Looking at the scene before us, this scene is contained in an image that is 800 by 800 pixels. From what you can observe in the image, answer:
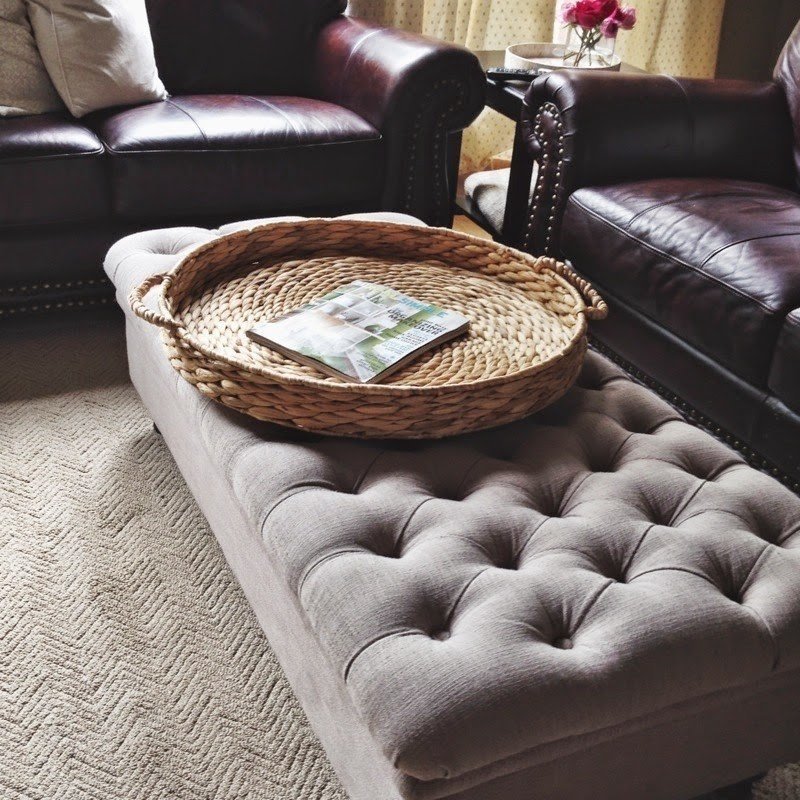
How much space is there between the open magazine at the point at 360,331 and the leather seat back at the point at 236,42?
1390 millimetres

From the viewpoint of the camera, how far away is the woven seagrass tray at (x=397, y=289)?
3.98 feet

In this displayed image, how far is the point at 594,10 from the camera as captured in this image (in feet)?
8.44

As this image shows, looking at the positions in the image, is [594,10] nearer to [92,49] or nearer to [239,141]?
[239,141]

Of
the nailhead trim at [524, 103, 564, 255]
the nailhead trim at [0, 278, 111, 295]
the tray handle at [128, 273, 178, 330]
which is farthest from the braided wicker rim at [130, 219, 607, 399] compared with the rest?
the nailhead trim at [0, 278, 111, 295]

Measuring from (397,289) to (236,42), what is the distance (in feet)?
4.64

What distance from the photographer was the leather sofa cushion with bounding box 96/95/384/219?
217 cm

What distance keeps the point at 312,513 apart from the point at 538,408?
0.40m

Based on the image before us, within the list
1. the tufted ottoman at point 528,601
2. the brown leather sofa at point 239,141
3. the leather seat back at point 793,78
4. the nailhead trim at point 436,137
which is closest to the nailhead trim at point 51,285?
the brown leather sofa at point 239,141

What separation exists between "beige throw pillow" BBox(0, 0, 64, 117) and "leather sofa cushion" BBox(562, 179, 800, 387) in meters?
1.28

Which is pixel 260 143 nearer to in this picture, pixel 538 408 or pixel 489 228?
pixel 489 228

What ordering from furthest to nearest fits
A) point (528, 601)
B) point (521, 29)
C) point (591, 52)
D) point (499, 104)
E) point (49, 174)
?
1. point (521, 29)
2. point (591, 52)
3. point (499, 104)
4. point (49, 174)
5. point (528, 601)

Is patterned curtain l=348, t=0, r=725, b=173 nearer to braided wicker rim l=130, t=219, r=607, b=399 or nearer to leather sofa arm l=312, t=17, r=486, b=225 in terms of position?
leather sofa arm l=312, t=17, r=486, b=225

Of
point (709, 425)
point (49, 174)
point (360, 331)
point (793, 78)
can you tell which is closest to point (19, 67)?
point (49, 174)

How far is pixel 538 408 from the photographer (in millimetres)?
1312
